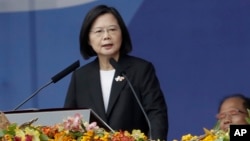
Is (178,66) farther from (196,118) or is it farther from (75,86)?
(75,86)

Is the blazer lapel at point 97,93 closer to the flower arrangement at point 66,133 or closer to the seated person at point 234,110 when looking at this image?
the seated person at point 234,110

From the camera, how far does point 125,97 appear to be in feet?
8.82

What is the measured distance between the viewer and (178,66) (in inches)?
163

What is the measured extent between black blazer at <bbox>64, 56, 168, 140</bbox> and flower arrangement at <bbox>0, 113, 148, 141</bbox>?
28.7 inches

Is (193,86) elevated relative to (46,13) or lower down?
lower down

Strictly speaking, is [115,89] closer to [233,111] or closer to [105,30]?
[105,30]

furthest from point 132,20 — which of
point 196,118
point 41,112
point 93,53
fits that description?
point 41,112

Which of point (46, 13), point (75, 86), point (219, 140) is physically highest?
point (46, 13)

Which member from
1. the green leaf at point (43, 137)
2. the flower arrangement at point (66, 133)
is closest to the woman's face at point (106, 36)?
the flower arrangement at point (66, 133)

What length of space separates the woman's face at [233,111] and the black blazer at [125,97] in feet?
0.70

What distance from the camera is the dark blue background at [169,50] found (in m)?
4.02

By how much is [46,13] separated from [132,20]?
1.83 feet

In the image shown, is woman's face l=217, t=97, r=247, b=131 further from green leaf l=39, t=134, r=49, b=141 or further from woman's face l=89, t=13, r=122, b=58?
green leaf l=39, t=134, r=49, b=141

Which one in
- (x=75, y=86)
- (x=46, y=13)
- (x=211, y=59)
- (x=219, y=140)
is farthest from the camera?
(x=46, y=13)
